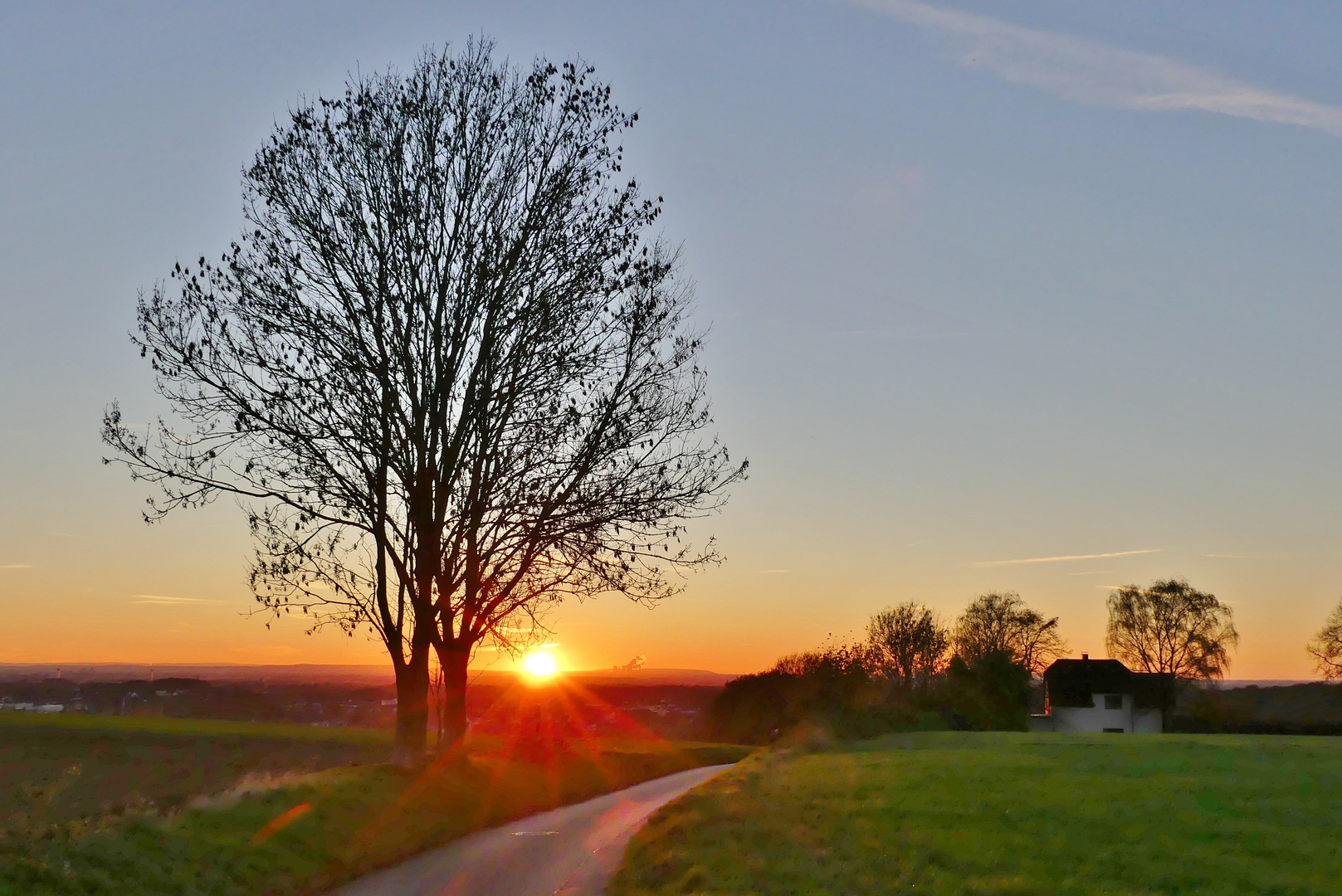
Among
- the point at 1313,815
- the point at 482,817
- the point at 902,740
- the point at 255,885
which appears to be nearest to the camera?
the point at 255,885

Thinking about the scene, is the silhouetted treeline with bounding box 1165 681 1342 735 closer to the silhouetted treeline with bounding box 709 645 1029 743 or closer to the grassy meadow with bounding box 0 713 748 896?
the silhouetted treeline with bounding box 709 645 1029 743

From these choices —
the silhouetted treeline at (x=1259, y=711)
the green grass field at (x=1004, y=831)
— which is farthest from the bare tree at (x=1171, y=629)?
the green grass field at (x=1004, y=831)

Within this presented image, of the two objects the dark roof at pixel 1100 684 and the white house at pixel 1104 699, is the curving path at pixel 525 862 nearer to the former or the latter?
the white house at pixel 1104 699

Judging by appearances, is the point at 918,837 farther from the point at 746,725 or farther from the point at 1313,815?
the point at 746,725

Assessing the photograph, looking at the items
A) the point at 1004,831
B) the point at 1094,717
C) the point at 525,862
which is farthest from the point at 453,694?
the point at 1094,717

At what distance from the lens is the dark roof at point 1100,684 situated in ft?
309

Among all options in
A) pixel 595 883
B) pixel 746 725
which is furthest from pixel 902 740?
pixel 595 883

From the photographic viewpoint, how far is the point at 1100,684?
322 feet

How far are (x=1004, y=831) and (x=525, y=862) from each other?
800cm

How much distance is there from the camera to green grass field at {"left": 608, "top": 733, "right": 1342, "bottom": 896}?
50.6ft

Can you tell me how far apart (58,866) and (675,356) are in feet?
53.9

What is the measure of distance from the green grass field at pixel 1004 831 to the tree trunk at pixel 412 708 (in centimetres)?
587

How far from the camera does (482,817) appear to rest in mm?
23000

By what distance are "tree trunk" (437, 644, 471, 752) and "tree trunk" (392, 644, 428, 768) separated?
2.63 feet
